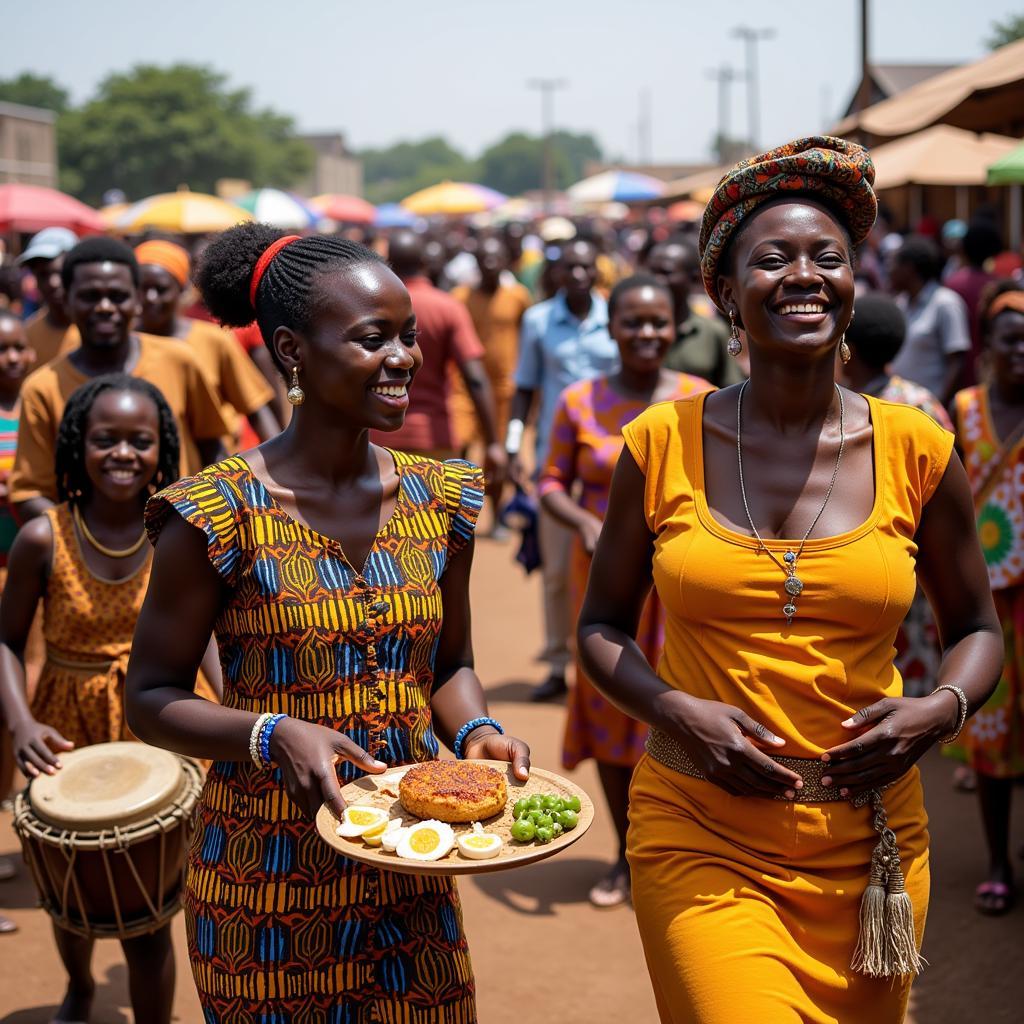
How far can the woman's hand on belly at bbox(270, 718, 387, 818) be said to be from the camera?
2420mm

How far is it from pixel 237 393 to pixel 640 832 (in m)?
3.80

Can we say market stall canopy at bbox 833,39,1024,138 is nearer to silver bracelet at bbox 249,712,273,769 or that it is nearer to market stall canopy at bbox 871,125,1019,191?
market stall canopy at bbox 871,125,1019,191

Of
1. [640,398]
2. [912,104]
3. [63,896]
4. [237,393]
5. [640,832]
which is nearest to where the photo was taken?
[640,832]

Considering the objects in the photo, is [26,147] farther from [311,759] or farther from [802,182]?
[311,759]

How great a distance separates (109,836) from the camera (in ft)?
12.0

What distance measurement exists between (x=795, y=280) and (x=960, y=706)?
88 cm

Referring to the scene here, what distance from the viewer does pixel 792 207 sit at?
273 centimetres

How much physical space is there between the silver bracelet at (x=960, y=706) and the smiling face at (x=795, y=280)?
0.69 m

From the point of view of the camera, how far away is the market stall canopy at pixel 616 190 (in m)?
27.9

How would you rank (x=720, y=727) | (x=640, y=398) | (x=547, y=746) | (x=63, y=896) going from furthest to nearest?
(x=547, y=746), (x=640, y=398), (x=63, y=896), (x=720, y=727)

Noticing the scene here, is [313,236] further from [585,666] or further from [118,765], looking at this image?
[118,765]

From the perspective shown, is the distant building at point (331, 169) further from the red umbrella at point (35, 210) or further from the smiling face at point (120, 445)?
the smiling face at point (120, 445)

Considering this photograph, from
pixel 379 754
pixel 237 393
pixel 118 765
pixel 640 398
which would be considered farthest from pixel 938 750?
pixel 379 754

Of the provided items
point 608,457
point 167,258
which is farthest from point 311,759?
point 167,258
